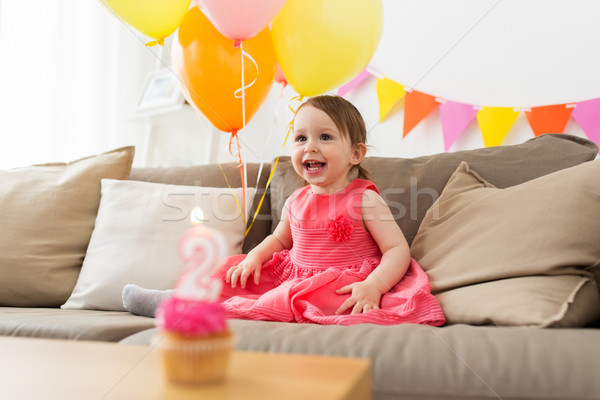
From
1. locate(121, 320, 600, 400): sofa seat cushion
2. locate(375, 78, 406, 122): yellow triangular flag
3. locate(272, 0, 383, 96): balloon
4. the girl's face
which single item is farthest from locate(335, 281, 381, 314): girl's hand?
locate(375, 78, 406, 122): yellow triangular flag

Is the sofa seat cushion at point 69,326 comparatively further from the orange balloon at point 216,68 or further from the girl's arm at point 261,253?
the orange balloon at point 216,68

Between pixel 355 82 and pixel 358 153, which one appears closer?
pixel 358 153

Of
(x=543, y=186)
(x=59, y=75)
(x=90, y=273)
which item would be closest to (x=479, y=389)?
(x=543, y=186)

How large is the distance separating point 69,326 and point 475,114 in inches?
64.8

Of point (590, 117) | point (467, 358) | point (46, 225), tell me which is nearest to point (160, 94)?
point (46, 225)

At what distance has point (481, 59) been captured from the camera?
78.6 inches

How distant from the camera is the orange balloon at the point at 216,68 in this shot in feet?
4.95

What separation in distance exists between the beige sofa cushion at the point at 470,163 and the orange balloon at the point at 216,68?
459 mm

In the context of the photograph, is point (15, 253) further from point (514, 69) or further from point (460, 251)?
point (514, 69)

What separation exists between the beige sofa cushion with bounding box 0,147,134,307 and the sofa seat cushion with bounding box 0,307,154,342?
25cm

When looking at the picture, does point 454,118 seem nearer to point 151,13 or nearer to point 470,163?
point 470,163

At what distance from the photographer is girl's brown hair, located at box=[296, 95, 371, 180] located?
148 cm

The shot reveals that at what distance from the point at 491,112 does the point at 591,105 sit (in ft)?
1.13

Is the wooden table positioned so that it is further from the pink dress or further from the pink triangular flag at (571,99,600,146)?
the pink triangular flag at (571,99,600,146)
